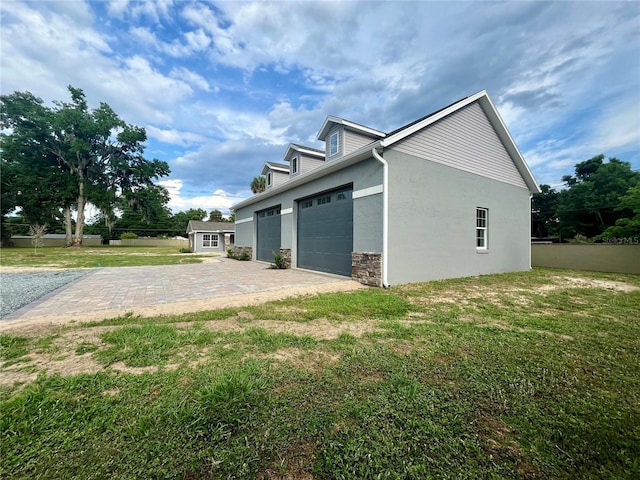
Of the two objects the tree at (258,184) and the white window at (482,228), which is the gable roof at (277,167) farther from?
the tree at (258,184)

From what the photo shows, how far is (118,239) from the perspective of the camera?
4769 cm

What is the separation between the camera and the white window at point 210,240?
98.5 feet

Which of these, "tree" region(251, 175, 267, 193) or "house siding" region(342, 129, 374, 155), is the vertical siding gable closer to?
"house siding" region(342, 129, 374, 155)

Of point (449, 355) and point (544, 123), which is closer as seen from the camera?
point (449, 355)

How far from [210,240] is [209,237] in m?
0.38

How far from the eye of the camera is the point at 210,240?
30.5m

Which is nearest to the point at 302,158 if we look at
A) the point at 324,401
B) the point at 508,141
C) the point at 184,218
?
the point at 508,141

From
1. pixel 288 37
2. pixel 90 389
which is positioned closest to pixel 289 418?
pixel 90 389

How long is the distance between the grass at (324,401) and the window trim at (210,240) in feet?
90.9

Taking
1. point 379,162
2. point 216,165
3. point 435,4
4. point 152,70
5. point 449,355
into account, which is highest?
point 216,165

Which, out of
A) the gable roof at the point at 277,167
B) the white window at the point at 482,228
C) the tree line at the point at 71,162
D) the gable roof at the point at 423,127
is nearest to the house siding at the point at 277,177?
the gable roof at the point at 277,167

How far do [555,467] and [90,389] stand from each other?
362 centimetres

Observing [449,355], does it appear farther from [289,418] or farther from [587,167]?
[587,167]

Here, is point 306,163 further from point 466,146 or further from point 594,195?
point 594,195
